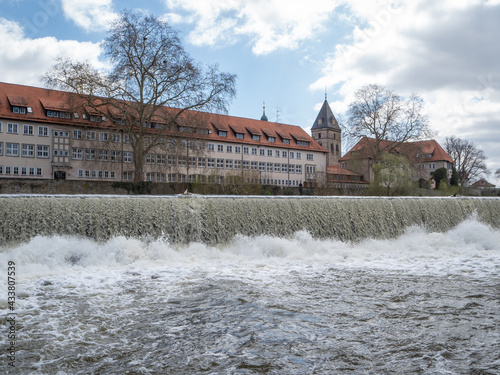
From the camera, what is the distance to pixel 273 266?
38.3ft

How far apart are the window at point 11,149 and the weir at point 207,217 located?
3167 cm

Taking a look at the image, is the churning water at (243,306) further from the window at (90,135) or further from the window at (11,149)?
the window at (11,149)

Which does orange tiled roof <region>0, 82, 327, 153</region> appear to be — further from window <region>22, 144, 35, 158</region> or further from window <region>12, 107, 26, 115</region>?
window <region>22, 144, 35, 158</region>

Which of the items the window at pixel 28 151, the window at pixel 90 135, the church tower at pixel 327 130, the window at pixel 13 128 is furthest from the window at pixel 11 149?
the church tower at pixel 327 130

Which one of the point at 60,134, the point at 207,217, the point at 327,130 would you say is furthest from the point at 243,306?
the point at 327,130

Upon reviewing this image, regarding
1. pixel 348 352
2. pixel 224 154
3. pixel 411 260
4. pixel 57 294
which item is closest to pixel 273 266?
pixel 411 260

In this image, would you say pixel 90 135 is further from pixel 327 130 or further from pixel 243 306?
pixel 327 130

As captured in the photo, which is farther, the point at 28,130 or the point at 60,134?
the point at 60,134

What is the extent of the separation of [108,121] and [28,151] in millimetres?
7686

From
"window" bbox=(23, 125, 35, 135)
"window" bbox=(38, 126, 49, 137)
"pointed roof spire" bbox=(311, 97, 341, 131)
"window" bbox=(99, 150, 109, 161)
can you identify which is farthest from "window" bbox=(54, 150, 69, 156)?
"pointed roof spire" bbox=(311, 97, 341, 131)

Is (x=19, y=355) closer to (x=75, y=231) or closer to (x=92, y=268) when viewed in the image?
(x=92, y=268)

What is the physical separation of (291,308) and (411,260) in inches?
270

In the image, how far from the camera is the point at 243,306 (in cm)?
752

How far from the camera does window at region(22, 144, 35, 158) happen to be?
138ft
